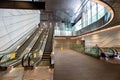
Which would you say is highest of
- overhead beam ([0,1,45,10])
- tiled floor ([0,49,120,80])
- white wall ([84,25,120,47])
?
overhead beam ([0,1,45,10])

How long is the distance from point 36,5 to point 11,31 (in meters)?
5.54

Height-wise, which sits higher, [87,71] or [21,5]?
[21,5]

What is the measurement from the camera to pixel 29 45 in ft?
47.9

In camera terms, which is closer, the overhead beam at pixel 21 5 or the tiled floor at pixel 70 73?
the tiled floor at pixel 70 73

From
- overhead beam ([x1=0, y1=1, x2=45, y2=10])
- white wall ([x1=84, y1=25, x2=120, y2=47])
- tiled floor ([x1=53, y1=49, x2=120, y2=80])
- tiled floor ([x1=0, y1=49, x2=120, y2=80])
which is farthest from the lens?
white wall ([x1=84, y1=25, x2=120, y2=47])

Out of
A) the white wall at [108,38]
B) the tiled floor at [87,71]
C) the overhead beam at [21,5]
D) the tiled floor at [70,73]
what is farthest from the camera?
the white wall at [108,38]

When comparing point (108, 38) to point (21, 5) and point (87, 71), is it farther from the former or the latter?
point (21, 5)

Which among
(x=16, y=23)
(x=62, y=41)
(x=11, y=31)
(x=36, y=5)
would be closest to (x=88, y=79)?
(x=36, y=5)

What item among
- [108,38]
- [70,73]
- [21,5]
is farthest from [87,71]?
[108,38]

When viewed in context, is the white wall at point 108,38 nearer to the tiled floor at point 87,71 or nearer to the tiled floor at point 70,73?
the tiled floor at point 87,71

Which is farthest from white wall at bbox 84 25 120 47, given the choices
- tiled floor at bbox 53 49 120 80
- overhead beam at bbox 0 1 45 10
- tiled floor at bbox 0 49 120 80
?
overhead beam at bbox 0 1 45 10

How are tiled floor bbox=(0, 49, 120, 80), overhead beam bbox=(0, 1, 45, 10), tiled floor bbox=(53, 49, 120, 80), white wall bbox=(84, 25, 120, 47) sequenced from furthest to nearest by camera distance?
white wall bbox=(84, 25, 120, 47)
overhead beam bbox=(0, 1, 45, 10)
tiled floor bbox=(0, 49, 120, 80)
tiled floor bbox=(53, 49, 120, 80)

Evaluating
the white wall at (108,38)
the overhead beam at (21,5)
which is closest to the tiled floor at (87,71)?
the overhead beam at (21,5)

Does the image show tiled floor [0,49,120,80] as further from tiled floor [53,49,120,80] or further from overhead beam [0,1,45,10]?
overhead beam [0,1,45,10]
